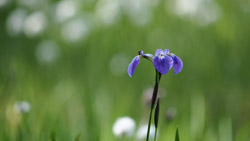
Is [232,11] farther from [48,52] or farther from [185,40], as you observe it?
[48,52]

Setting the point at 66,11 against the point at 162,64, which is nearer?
the point at 162,64

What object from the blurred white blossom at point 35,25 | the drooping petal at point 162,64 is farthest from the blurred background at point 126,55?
the drooping petal at point 162,64

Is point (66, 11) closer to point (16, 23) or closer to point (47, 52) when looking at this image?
point (47, 52)

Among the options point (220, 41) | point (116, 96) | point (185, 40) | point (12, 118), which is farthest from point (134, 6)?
point (12, 118)

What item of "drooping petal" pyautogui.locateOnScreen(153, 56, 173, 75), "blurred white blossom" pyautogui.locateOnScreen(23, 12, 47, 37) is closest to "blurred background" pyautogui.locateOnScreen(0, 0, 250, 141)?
"blurred white blossom" pyautogui.locateOnScreen(23, 12, 47, 37)

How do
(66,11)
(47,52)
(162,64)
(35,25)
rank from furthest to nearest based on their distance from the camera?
(47,52), (35,25), (66,11), (162,64)

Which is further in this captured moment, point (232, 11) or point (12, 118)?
point (232, 11)

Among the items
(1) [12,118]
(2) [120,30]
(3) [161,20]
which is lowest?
(1) [12,118]

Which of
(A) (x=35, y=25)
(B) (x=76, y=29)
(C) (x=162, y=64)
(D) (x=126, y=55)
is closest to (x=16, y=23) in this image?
(A) (x=35, y=25)
